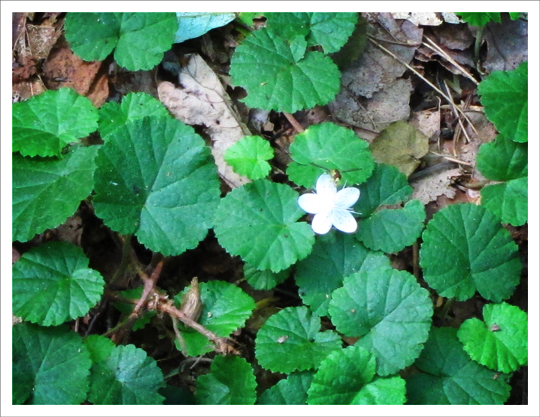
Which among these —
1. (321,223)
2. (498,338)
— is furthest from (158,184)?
(498,338)

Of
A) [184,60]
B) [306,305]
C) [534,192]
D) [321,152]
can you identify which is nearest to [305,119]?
[321,152]

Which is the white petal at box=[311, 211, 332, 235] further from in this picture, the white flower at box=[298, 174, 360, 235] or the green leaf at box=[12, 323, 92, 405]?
the green leaf at box=[12, 323, 92, 405]

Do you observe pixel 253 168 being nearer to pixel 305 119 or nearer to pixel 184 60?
pixel 305 119

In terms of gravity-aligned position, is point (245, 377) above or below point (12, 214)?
below

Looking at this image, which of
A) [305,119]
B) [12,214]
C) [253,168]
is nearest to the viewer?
[12,214]

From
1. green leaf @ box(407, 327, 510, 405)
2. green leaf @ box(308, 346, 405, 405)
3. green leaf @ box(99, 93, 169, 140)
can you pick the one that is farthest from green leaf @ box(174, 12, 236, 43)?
green leaf @ box(407, 327, 510, 405)
